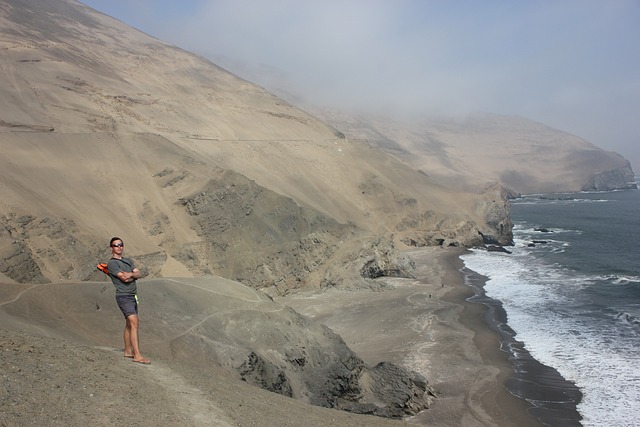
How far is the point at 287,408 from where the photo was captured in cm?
955

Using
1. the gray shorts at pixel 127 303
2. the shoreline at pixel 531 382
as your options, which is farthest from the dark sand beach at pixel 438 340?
the gray shorts at pixel 127 303

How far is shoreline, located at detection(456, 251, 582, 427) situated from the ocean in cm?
4

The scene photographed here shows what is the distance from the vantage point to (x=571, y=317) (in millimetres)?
28719

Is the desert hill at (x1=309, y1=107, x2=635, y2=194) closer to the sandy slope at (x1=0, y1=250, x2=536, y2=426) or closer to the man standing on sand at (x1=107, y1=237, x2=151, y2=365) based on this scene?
the sandy slope at (x1=0, y1=250, x2=536, y2=426)

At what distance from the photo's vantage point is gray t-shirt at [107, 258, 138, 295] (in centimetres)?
885

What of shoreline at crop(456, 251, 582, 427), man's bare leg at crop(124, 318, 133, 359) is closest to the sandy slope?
man's bare leg at crop(124, 318, 133, 359)

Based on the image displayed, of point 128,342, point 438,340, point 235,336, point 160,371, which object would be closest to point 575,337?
point 438,340

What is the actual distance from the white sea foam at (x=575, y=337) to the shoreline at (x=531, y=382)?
0.37 m

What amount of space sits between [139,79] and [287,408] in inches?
2367

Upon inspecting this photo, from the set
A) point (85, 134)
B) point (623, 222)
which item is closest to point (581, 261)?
point (623, 222)

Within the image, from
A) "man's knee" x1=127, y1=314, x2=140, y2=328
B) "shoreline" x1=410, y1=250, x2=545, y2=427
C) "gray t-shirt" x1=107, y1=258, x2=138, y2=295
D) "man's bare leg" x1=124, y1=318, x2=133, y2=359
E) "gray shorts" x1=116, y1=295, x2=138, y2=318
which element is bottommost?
"shoreline" x1=410, y1=250, x2=545, y2=427

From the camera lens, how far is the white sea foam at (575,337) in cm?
1898

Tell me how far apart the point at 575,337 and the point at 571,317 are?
337 centimetres

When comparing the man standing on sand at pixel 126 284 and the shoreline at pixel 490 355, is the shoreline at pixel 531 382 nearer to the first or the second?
the shoreline at pixel 490 355
